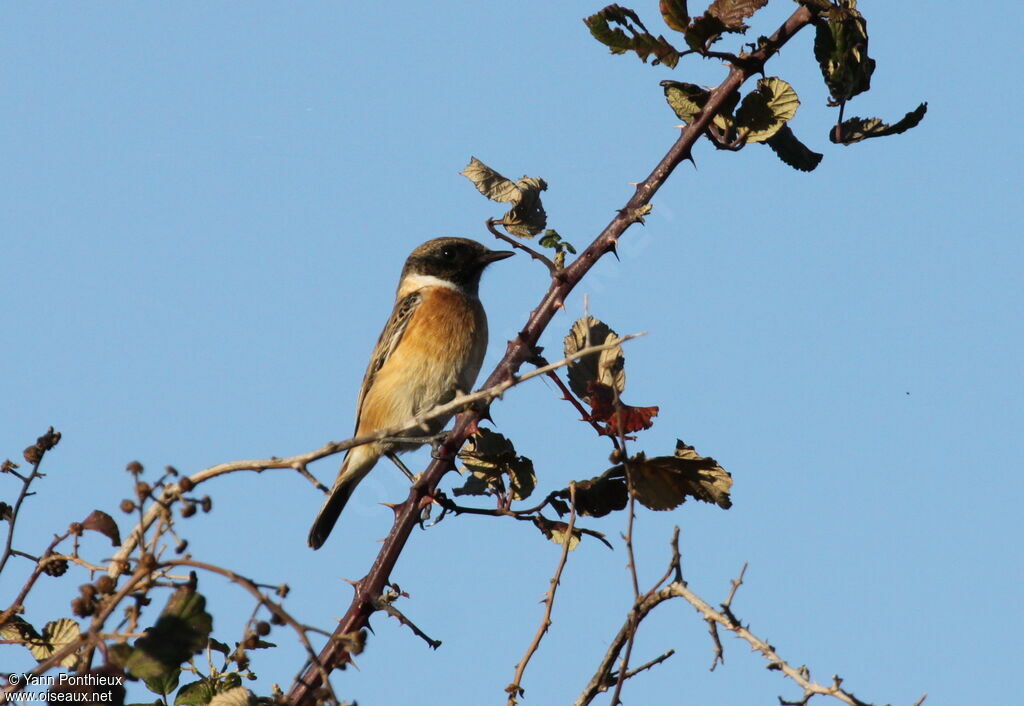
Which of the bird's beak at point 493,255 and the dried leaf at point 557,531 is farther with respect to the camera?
the bird's beak at point 493,255

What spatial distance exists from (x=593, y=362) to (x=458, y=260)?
5289 mm

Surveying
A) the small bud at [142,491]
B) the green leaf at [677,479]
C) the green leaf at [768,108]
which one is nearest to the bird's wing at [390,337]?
the green leaf at [768,108]

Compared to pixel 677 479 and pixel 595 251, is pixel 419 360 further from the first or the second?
pixel 677 479

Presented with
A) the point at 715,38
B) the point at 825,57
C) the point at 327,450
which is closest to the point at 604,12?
the point at 715,38

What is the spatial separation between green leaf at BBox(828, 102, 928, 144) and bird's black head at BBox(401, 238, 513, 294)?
4.67 metres

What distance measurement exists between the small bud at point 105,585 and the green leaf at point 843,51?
3171 millimetres

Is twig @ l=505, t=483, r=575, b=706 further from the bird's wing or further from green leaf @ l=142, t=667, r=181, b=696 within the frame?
the bird's wing

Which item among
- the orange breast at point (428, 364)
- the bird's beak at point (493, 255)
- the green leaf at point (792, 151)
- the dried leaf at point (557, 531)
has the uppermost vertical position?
the bird's beak at point (493, 255)

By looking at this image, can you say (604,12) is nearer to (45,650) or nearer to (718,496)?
(718,496)

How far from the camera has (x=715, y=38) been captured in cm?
434

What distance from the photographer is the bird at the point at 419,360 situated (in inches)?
325

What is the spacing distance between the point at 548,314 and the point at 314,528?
4.63 meters

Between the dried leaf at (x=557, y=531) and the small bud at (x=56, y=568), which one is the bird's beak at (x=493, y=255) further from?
the small bud at (x=56, y=568)

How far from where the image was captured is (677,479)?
4113 millimetres
